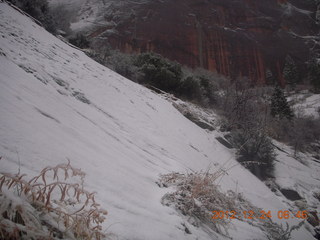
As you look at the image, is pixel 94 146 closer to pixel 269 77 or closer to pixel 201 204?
pixel 201 204

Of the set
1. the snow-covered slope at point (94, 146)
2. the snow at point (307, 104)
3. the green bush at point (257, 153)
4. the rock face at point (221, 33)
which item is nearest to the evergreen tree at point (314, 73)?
the rock face at point (221, 33)

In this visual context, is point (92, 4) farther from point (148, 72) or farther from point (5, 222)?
point (5, 222)

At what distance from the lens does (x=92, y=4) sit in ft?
88.0

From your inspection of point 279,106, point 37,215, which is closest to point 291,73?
point 279,106

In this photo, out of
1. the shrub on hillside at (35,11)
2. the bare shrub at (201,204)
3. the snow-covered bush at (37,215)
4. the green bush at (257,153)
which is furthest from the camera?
the shrub on hillside at (35,11)

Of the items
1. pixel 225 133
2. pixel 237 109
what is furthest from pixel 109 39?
pixel 225 133

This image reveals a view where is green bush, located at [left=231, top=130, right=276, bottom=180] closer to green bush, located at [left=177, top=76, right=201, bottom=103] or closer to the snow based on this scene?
green bush, located at [left=177, top=76, right=201, bottom=103]

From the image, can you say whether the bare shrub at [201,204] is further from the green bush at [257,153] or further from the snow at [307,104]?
the snow at [307,104]

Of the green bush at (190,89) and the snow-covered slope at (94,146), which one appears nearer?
the snow-covered slope at (94,146)

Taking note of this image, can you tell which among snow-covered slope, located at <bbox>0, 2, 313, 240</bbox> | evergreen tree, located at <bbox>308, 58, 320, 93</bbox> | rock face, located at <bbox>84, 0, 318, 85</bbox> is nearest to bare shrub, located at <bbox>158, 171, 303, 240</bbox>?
snow-covered slope, located at <bbox>0, 2, 313, 240</bbox>

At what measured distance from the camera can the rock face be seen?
86.1 ft


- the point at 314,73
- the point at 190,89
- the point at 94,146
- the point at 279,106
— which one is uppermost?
the point at 314,73

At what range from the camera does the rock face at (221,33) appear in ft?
86.1

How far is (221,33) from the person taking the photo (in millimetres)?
28031
